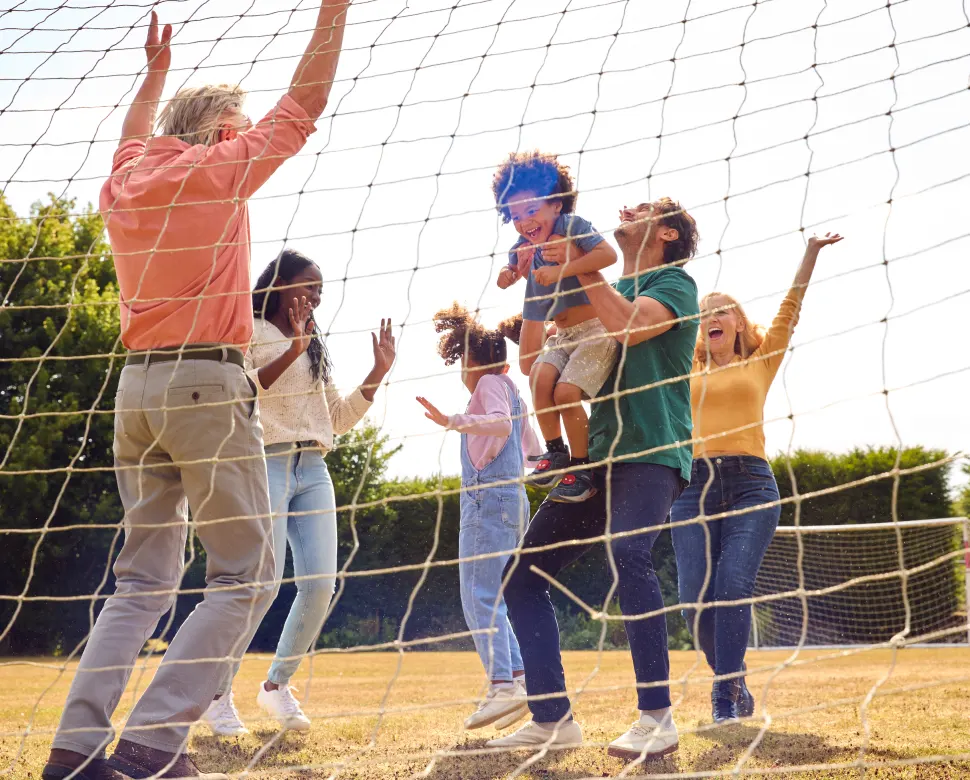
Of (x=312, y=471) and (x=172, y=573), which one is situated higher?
(x=312, y=471)

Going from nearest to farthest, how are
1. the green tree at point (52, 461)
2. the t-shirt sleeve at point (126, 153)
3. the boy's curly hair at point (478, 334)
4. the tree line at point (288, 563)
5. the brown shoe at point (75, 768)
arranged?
the brown shoe at point (75, 768) < the t-shirt sleeve at point (126, 153) < the boy's curly hair at point (478, 334) < the tree line at point (288, 563) < the green tree at point (52, 461)

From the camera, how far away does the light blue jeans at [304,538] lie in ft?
11.0

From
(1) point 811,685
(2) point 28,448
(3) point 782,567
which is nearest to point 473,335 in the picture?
(1) point 811,685

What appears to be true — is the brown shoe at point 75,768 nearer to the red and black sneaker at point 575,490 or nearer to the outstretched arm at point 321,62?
the red and black sneaker at point 575,490

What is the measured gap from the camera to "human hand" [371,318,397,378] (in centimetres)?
354

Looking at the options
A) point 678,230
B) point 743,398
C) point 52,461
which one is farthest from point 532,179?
point 52,461

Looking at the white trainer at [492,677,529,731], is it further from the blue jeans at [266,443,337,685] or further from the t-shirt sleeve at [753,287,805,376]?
the t-shirt sleeve at [753,287,805,376]

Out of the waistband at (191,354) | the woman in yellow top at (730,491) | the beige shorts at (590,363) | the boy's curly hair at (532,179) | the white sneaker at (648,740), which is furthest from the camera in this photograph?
the woman in yellow top at (730,491)

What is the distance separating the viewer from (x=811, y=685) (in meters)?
4.59

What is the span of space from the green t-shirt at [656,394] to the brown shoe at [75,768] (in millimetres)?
1351

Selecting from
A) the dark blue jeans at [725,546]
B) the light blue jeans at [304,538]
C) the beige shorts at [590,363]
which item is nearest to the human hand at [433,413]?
the light blue jeans at [304,538]

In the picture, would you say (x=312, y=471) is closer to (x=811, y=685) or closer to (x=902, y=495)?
(x=811, y=685)

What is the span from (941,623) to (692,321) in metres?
6.86

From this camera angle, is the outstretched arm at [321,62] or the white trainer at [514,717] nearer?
the outstretched arm at [321,62]
